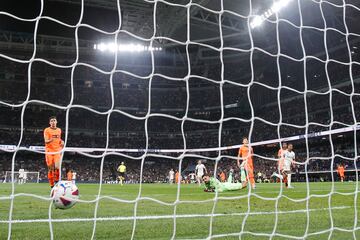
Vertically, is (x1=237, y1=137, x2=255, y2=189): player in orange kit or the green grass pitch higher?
(x1=237, y1=137, x2=255, y2=189): player in orange kit

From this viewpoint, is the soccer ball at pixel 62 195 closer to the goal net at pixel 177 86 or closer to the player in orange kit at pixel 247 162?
the player in orange kit at pixel 247 162

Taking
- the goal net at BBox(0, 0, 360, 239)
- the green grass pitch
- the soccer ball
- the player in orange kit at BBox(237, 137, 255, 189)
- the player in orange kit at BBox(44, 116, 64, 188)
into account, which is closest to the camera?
the green grass pitch

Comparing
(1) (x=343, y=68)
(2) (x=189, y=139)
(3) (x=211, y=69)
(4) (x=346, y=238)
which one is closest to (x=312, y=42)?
(1) (x=343, y=68)

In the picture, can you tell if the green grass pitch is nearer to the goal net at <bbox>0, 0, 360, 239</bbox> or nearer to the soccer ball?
the soccer ball

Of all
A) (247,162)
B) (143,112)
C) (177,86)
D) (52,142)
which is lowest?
(247,162)

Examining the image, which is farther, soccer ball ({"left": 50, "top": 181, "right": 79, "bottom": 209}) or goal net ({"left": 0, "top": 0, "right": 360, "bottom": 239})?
goal net ({"left": 0, "top": 0, "right": 360, "bottom": 239})

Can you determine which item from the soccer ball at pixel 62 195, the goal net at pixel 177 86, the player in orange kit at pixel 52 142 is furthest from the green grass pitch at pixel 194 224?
the goal net at pixel 177 86

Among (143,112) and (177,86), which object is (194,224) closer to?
(143,112)

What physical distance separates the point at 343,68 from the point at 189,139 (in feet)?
52.3

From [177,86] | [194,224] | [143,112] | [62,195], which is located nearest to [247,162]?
[194,224]

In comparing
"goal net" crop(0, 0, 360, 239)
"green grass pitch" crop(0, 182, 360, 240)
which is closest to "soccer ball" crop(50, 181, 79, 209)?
"green grass pitch" crop(0, 182, 360, 240)

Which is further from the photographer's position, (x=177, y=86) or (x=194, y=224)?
(x=177, y=86)

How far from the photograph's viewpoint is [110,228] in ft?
12.9

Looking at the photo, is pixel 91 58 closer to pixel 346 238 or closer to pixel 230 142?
pixel 230 142
